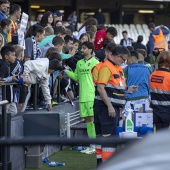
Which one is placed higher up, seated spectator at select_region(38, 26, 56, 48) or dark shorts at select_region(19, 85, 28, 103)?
seated spectator at select_region(38, 26, 56, 48)

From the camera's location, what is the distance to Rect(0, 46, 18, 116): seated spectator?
Result: 31.8 ft

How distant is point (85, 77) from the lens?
39.1 ft

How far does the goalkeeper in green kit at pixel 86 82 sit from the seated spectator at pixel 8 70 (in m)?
1.84

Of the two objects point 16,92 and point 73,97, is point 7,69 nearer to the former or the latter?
point 16,92

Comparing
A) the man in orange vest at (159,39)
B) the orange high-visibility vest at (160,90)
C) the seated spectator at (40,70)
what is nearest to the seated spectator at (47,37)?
the seated spectator at (40,70)

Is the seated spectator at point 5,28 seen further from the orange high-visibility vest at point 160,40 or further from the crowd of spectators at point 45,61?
the orange high-visibility vest at point 160,40

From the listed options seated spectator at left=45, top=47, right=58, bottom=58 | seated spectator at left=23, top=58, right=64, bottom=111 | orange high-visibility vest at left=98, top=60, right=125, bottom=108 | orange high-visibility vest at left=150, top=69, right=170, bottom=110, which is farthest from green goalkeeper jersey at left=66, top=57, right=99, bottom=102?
orange high-visibility vest at left=150, top=69, right=170, bottom=110

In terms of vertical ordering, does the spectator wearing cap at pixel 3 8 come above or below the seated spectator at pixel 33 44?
above

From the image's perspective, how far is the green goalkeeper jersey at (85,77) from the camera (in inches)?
465

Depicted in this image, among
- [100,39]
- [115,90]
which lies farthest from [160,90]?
[100,39]

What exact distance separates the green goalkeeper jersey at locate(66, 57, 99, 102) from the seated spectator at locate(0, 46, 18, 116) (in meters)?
1.84

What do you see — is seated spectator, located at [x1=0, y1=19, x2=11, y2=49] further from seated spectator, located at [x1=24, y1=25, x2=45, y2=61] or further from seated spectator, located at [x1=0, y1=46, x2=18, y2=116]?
seated spectator, located at [x1=0, y1=46, x2=18, y2=116]

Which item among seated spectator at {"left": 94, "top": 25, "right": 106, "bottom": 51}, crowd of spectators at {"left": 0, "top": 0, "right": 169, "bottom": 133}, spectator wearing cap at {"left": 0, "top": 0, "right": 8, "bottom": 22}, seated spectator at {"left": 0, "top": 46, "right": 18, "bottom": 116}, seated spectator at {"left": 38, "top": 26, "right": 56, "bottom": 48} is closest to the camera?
seated spectator at {"left": 0, "top": 46, "right": 18, "bottom": 116}

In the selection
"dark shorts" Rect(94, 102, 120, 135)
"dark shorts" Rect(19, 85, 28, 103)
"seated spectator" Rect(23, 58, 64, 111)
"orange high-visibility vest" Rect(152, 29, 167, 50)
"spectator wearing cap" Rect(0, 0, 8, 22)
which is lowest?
"dark shorts" Rect(94, 102, 120, 135)
